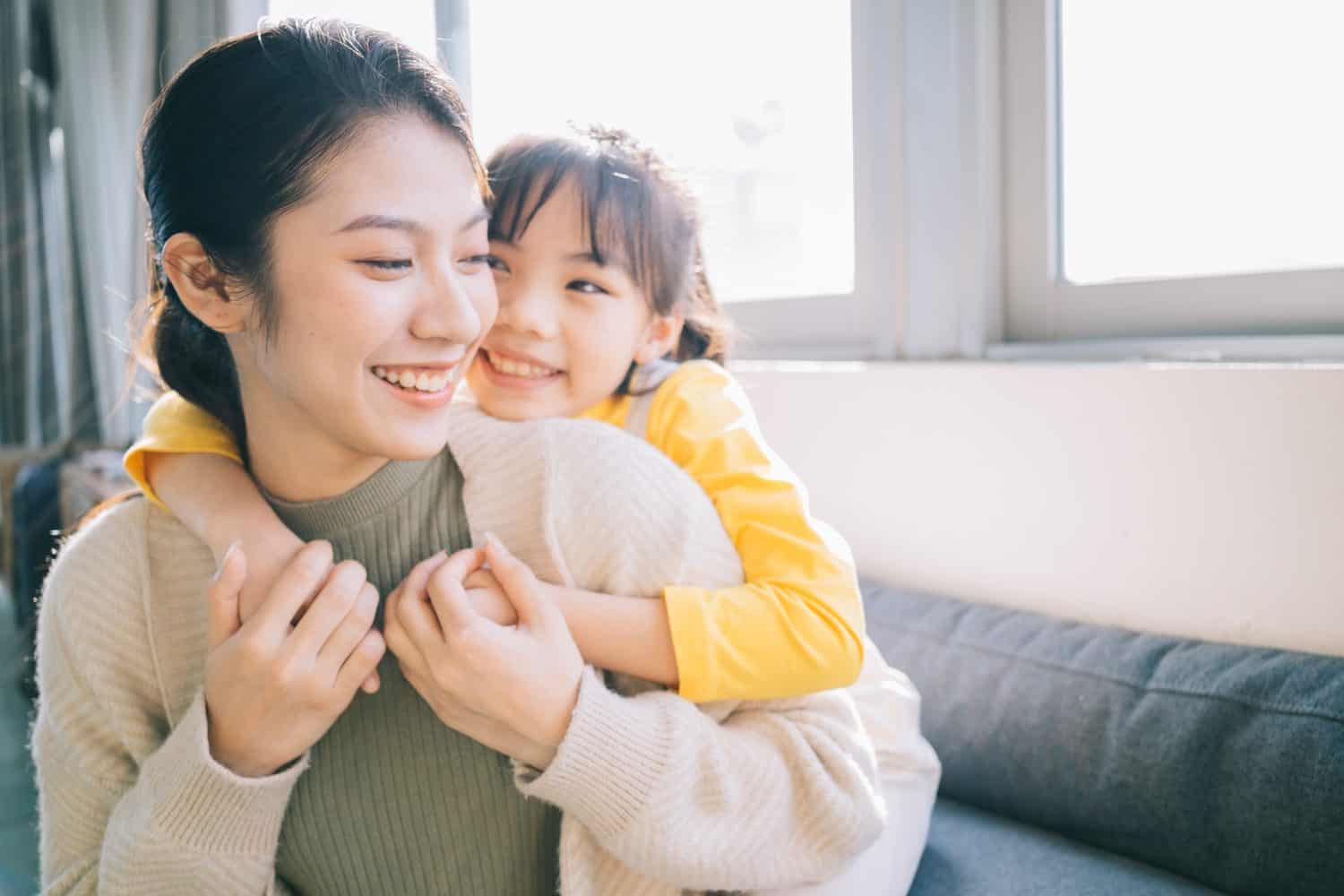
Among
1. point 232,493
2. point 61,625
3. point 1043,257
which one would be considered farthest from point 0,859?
point 1043,257

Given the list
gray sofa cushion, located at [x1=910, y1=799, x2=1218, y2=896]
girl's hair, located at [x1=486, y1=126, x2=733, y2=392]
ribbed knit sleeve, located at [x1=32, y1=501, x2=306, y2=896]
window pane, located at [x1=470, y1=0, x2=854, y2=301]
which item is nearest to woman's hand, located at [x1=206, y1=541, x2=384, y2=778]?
ribbed knit sleeve, located at [x1=32, y1=501, x2=306, y2=896]

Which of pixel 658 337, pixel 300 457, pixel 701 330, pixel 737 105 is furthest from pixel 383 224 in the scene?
pixel 737 105

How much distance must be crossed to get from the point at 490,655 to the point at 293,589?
163 mm

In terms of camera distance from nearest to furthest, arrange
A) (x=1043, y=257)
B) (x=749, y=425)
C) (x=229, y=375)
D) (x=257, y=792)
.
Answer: (x=257, y=792) < (x=229, y=375) < (x=749, y=425) < (x=1043, y=257)

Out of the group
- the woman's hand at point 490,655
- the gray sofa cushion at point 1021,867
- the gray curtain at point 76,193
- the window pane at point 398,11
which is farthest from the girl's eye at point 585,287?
the gray curtain at point 76,193

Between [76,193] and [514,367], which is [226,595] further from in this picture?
[76,193]

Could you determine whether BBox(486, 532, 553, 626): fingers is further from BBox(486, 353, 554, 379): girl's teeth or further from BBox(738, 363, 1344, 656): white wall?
BBox(738, 363, 1344, 656): white wall

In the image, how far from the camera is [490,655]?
739 mm

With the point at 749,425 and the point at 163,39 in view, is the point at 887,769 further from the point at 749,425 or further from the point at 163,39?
the point at 163,39

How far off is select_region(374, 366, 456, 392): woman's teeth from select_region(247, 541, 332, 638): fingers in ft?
0.49

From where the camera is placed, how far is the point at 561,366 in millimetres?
1205

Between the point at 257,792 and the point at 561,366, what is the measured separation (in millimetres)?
599

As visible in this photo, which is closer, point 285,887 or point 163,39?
point 285,887

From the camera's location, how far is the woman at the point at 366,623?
0.76 meters
